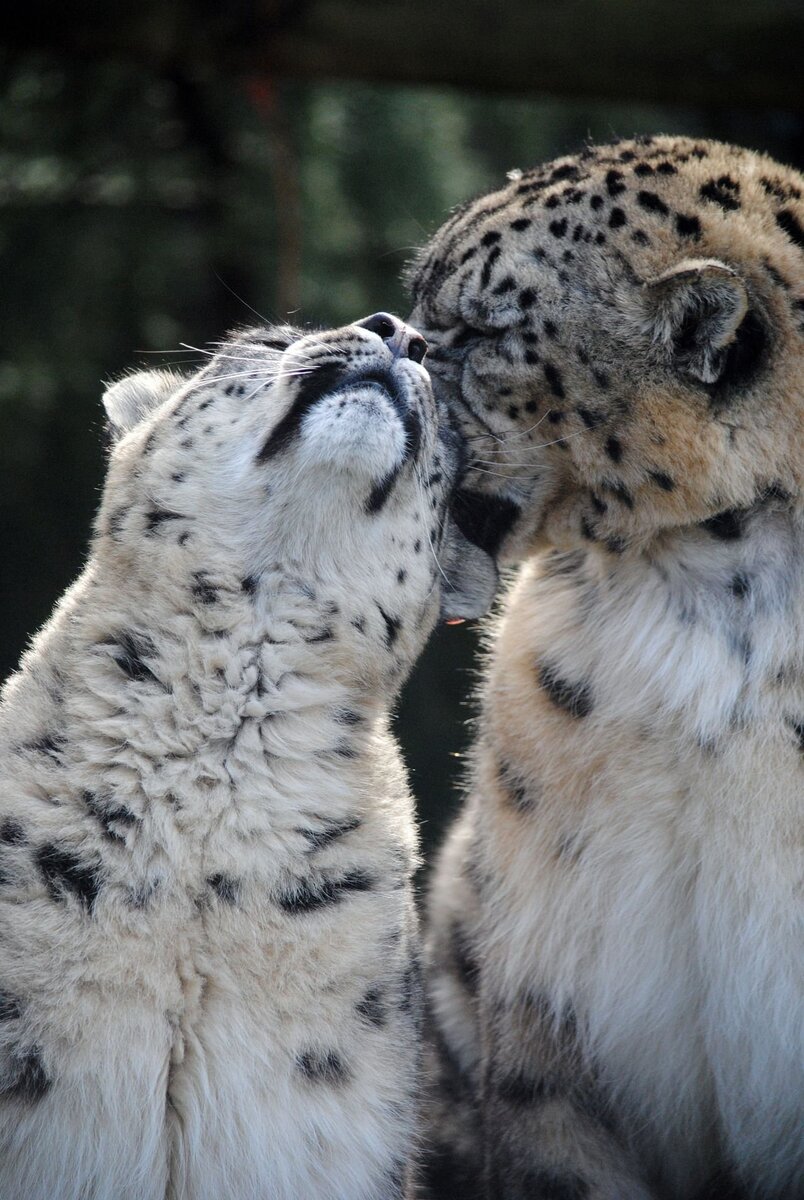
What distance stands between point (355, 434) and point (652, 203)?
101 centimetres

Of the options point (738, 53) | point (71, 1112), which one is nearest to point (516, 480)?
point (71, 1112)

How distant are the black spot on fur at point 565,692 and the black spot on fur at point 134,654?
1.22 metres

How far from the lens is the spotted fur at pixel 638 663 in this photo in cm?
346

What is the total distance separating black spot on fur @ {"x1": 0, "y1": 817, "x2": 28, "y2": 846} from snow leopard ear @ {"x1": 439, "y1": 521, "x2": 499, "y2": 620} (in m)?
1.19

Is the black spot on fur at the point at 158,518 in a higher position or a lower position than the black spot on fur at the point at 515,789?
higher

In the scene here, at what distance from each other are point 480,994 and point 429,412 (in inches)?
66.8

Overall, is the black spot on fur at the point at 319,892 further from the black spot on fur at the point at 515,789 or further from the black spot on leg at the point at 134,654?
the black spot on fur at the point at 515,789

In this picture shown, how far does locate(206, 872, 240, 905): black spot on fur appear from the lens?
302 centimetres

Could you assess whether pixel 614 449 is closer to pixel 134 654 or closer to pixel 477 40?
pixel 134 654

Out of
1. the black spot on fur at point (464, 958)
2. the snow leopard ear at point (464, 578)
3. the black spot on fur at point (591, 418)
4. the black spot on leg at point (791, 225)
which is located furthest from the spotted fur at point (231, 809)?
the black spot on fur at point (464, 958)

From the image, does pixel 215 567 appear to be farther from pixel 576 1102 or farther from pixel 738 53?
pixel 738 53

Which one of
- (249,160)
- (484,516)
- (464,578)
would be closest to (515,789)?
(464,578)

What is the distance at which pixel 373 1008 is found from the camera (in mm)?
3178

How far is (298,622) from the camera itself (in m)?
3.24
